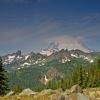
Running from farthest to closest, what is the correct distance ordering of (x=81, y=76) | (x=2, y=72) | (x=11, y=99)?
(x=81, y=76) < (x=2, y=72) < (x=11, y=99)

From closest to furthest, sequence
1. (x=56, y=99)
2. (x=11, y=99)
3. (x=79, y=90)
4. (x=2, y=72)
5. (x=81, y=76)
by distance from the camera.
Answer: (x=56, y=99), (x=79, y=90), (x=11, y=99), (x=2, y=72), (x=81, y=76)

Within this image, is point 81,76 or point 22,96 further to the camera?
point 81,76

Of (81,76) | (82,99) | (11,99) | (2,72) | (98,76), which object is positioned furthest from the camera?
(98,76)

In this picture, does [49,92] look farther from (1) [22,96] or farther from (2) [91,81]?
(2) [91,81]

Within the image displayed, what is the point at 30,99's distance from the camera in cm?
4253

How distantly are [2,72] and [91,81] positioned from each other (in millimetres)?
77870

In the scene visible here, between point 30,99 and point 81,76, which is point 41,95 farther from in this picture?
point 81,76

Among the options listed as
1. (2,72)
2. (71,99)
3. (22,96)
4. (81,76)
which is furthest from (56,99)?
(81,76)

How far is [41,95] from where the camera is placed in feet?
141

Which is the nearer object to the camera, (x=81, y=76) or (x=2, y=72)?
(x=2, y=72)

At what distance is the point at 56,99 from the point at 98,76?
13835 centimetres

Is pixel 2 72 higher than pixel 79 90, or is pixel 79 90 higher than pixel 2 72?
pixel 2 72

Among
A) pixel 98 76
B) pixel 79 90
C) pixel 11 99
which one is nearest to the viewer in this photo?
pixel 79 90

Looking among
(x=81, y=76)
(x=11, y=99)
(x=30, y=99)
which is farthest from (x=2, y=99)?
(x=81, y=76)
